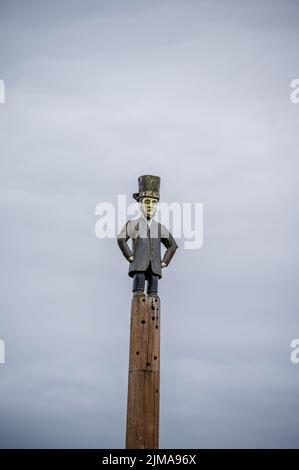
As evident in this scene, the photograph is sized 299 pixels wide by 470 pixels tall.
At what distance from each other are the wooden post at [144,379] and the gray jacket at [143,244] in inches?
33.0

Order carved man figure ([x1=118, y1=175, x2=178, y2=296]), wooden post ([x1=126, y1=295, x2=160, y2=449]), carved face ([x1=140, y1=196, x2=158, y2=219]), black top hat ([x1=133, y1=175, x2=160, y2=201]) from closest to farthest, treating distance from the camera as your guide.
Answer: wooden post ([x1=126, y1=295, x2=160, y2=449]) → carved man figure ([x1=118, y1=175, x2=178, y2=296]) → black top hat ([x1=133, y1=175, x2=160, y2=201]) → carved face ([x1=140, y1=196, x2=158, y2=219])

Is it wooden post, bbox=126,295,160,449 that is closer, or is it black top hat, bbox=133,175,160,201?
wooden post, bbox=126,295,160,449

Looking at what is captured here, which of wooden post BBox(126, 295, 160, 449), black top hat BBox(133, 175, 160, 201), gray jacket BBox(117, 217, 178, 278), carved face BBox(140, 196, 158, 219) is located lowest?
wooden post BBox(126, 295, 160, 449)

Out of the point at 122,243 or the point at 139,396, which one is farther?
the point at 122,243

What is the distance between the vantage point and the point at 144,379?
13.3m

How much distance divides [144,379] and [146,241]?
255 cm

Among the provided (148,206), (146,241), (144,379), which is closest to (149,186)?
(148,206)

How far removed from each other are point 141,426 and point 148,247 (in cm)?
315

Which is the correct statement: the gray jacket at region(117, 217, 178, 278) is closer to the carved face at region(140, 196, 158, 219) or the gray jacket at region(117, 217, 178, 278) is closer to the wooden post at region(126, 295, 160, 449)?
the carved face at region(140, 196, 158, 219)

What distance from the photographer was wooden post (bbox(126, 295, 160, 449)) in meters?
13.1

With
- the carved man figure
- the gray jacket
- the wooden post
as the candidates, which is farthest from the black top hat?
the wooden post

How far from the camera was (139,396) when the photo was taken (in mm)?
13203
